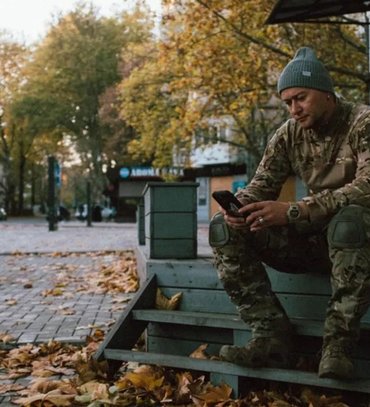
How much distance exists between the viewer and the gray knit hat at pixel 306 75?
374 centimetres

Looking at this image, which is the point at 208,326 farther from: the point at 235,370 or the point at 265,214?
the point at 265,214

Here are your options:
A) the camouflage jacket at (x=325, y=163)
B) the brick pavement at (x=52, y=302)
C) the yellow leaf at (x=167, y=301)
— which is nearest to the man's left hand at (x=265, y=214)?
the camouflage jacket at (x=325, y=163)

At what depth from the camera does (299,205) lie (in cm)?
360

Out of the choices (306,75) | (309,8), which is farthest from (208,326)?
(309,8)

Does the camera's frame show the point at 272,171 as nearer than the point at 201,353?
Yes

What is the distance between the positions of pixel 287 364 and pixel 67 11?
167 ft

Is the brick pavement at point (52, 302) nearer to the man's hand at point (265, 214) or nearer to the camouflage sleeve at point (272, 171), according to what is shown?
the man's hand at point (265, 214)

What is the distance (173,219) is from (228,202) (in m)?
2.22

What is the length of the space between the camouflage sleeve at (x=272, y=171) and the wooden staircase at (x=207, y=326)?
528 millimetres

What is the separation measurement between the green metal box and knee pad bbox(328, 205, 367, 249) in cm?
232

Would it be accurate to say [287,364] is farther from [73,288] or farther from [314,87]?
[73,288]

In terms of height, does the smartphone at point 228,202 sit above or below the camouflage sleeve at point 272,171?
below

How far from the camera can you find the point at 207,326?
429cm

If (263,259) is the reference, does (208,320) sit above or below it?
below
